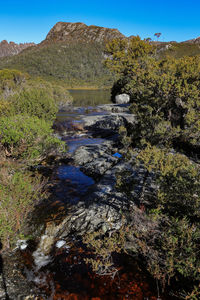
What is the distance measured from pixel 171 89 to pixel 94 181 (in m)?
9.39

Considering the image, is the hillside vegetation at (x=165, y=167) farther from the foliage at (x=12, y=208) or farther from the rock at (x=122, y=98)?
the rock at (x=122, y=98)

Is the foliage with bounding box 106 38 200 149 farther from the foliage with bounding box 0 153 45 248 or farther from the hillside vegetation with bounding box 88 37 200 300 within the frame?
the foliage with bounding box 0 153 45 248

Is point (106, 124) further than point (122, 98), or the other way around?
point (122, 98)

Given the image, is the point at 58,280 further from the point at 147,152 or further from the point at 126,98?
the point at 126,98

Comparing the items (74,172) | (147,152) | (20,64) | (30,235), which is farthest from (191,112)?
(20,64)

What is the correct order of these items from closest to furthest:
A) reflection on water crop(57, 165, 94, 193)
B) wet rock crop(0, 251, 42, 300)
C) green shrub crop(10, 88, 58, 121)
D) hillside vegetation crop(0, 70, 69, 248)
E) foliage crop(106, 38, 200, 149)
→ wet rock crop(0, 251, 42, 300) → hillside vegetation crop(0, 70, 69, 248) → foliage crop(106, 38, 200, 149) → reflection on water crop(57, 165, 94, 193) → green shrub crop(10, 88, 58, 121)

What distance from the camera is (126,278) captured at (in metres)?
6.43

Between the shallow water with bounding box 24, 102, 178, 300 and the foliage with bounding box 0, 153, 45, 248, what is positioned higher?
the foliage with bounding box 0, 153, 45, 248

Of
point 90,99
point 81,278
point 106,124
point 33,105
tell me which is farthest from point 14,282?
point 90,99

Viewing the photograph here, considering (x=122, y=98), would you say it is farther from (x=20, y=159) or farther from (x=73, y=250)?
(x=73, y=250)

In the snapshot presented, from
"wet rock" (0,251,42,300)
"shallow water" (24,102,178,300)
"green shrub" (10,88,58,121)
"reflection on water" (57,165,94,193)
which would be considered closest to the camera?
"wet rock" (0,251,42,300)

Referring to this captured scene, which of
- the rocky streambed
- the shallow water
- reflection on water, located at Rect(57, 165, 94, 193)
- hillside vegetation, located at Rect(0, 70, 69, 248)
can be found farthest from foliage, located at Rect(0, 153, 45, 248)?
reflection on water, located at Rect(57, 165, 94, 193)

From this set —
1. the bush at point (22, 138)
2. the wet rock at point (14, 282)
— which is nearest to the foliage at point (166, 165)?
the wet rock at point (14, 282)

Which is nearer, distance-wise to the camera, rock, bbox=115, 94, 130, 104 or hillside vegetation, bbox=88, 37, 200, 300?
hillside vegetation, bbox=88, 37, 200, 300
